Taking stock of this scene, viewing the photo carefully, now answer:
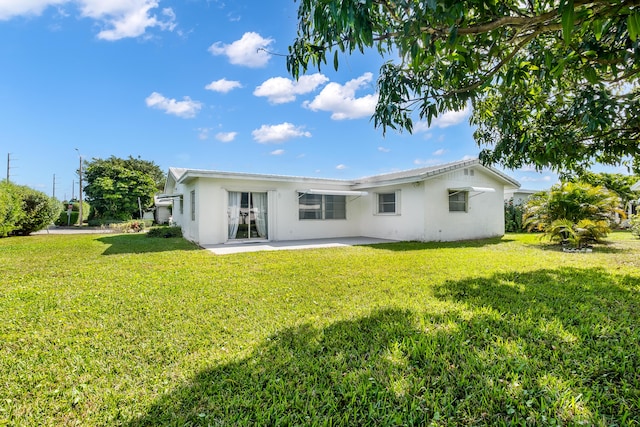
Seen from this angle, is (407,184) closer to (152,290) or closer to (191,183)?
(191,183)

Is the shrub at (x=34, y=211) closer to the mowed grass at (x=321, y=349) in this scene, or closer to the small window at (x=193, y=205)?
the small window at (x=193, y=205)

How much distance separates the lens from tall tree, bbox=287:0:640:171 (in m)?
2.79

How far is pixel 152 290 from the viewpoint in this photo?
600 centimetres

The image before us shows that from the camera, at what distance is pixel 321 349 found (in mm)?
3531

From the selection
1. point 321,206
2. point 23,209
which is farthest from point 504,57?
point 23,209

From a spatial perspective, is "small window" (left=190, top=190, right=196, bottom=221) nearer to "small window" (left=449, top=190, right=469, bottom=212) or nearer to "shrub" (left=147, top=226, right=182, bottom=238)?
"shrub" (left=147, top=226, right=182, bottom=238)

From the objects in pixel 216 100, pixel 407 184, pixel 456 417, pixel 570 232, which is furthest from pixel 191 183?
pixel 570 232

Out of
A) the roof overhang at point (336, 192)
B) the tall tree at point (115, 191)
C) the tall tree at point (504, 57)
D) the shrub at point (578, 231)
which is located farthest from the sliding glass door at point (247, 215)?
the tall tree at point (115, 191)

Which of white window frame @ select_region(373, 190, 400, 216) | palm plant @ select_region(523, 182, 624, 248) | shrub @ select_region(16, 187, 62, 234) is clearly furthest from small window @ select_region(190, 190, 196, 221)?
palm plant @ select_region(523, 182, 624, 248)

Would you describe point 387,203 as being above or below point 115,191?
below

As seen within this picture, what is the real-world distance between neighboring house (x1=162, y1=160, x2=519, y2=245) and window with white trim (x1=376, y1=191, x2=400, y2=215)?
0.05 metres

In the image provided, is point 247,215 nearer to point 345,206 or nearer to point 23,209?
point 345,206

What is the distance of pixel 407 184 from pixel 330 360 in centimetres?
1262

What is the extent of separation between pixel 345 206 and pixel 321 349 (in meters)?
14.0
